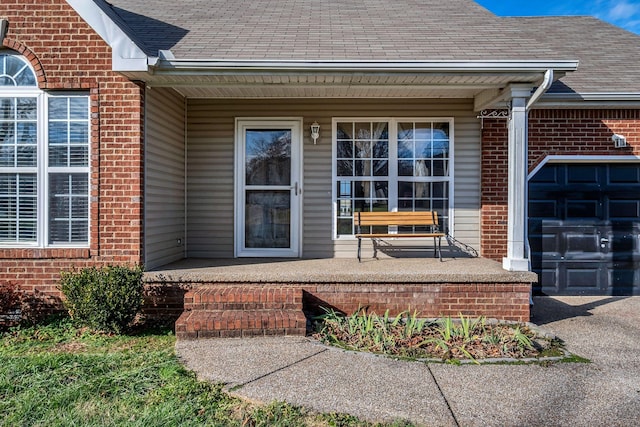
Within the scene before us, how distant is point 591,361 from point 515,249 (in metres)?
1.57

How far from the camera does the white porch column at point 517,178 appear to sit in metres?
5.30

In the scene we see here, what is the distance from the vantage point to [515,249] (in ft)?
17.5

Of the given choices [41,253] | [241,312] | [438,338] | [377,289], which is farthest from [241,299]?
[41,253]

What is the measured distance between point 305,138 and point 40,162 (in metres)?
3.63

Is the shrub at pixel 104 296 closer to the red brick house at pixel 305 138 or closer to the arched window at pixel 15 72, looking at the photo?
the red brick house at pixel 305 138

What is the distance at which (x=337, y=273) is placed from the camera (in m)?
5.26

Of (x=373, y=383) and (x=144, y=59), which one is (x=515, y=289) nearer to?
(x=373, y=383)

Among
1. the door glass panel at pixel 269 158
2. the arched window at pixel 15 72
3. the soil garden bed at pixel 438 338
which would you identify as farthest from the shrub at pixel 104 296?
the door glass panel at pixel 269 158

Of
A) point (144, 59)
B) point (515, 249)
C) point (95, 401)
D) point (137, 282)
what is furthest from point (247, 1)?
point (95, 401)

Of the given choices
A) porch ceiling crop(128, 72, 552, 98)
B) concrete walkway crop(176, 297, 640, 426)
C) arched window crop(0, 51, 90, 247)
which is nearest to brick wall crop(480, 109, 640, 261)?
porch ceiling crop(128, 72, 552, 98)

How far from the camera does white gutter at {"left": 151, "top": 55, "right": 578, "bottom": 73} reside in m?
5.01

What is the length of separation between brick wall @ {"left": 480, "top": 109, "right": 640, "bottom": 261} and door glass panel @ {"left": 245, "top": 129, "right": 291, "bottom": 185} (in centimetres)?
314

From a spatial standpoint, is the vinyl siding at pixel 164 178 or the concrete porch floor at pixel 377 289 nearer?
the concrete porch floor at pixel 377 289

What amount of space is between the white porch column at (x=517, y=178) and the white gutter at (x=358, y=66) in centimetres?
38
